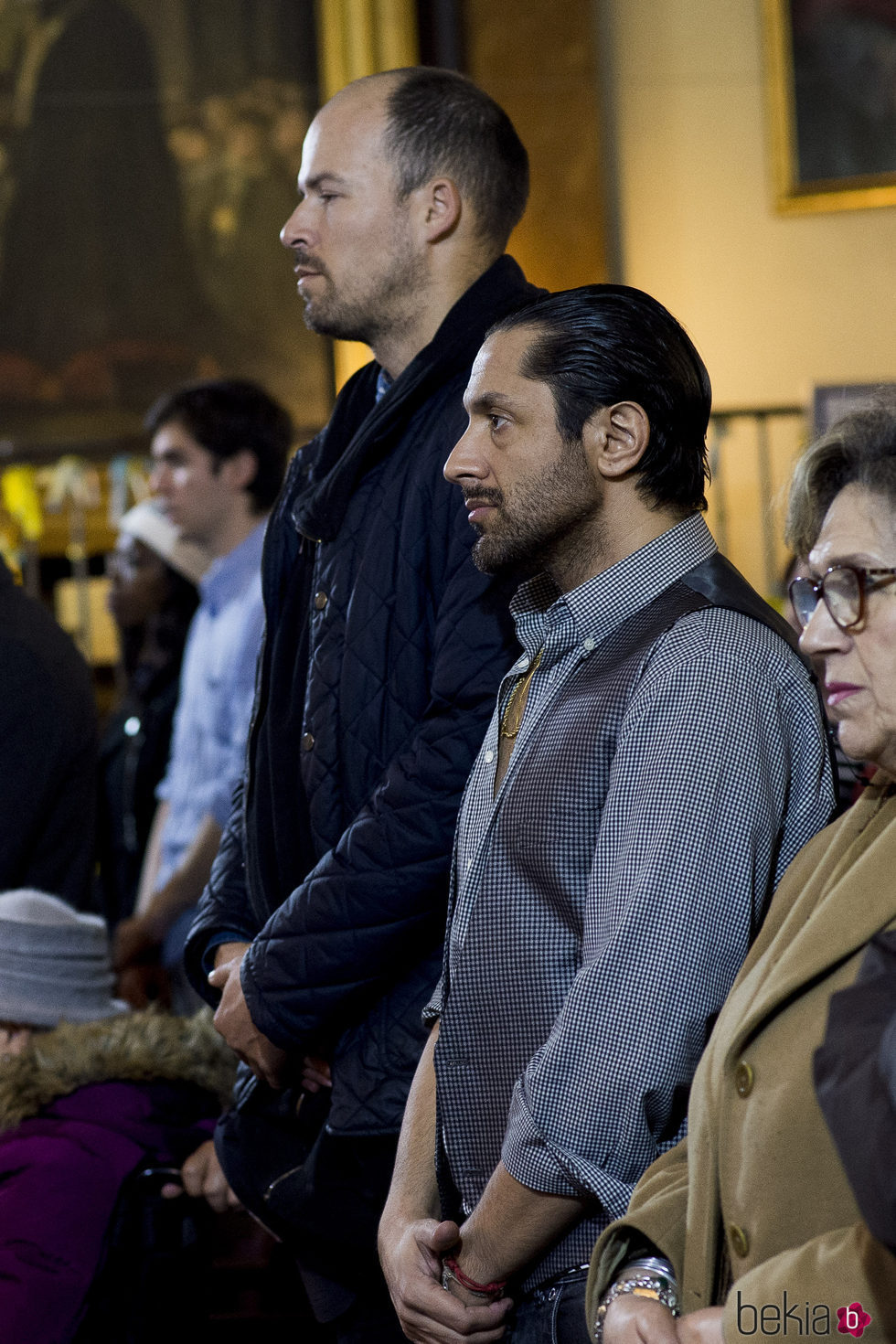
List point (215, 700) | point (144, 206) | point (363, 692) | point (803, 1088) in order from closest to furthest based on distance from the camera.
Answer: point (803, 1088) < point (363, 692) < point (215, 700) < point (144, 206)

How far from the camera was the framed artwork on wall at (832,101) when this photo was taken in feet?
21.8

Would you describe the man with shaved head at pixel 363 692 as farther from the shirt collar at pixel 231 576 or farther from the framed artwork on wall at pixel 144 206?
the framed artwork on wall at pixel 144 206

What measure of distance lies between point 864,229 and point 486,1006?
19.2ft

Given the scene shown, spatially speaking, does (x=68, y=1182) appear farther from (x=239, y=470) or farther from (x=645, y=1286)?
(x=239, y=470)

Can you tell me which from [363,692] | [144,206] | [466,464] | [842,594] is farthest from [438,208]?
[144,206]

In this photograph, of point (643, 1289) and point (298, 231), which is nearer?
point (643, 1289)

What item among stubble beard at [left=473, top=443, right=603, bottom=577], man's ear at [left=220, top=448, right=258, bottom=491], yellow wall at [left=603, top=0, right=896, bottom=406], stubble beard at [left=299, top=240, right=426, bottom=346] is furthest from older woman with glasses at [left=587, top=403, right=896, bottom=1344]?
yellow wall at [left=603, top=0, right=896, bottom=406]

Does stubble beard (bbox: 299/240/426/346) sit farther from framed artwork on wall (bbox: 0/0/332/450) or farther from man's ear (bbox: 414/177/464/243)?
framed artwork on wall (bbox: 0/0/332/450)

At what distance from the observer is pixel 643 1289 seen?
133cm

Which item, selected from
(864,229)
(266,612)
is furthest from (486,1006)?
(864,229)

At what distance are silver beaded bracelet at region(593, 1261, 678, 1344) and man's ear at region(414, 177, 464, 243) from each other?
1.22m

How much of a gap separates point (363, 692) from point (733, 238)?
5567mm

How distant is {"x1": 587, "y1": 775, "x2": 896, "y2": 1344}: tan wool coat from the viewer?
44.9 inches

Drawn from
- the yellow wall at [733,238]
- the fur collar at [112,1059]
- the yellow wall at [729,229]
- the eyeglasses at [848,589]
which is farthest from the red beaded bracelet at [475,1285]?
the yellow wall at [729,229]
